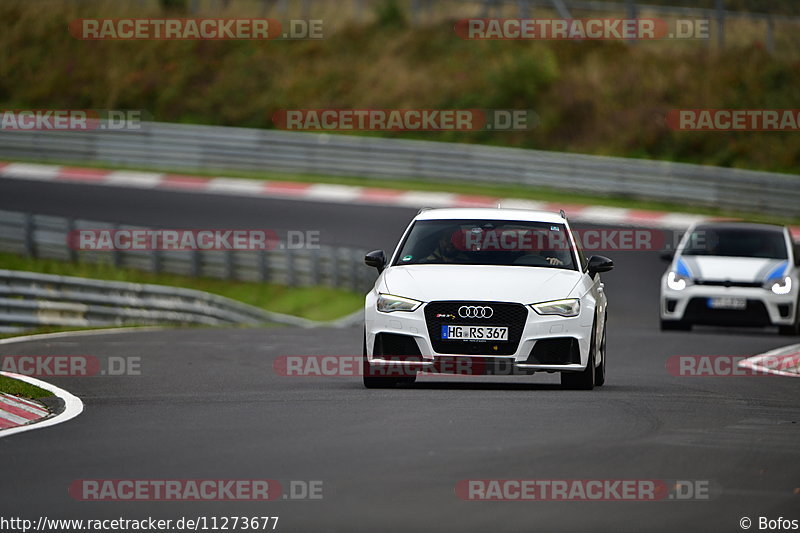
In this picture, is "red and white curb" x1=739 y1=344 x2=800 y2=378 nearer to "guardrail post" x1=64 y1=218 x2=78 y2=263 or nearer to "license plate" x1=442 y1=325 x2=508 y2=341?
"license plate" x1=442 y1=325 x2=508 y2=341

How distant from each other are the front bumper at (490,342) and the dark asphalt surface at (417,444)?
10.6 inches

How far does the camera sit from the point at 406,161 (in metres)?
40.6

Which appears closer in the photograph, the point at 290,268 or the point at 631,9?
the point at 290,268

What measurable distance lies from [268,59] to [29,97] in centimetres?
802

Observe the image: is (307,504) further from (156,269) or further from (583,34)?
(583,34)

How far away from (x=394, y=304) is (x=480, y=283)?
2.32ft

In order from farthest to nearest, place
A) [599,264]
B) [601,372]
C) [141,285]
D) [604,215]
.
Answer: [604,215]
[141,285]
[601,372]
[599,264]

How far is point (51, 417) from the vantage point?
11.2 m

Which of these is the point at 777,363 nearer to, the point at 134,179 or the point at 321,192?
the point at 321,192

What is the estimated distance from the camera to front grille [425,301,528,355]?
12.4 metres

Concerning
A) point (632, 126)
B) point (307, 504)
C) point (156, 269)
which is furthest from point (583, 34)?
point (307, 504)

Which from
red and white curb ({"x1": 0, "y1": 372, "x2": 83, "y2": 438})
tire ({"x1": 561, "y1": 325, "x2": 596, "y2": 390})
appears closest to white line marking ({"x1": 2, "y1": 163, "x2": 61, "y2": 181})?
red and white curb ({"x1": 0, "y1": 372, "x2": 83, "y2": 438})

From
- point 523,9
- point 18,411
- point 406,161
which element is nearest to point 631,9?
point 523,9

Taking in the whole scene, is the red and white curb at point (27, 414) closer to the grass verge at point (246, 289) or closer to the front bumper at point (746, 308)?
the front bumper at point (746, 308)
